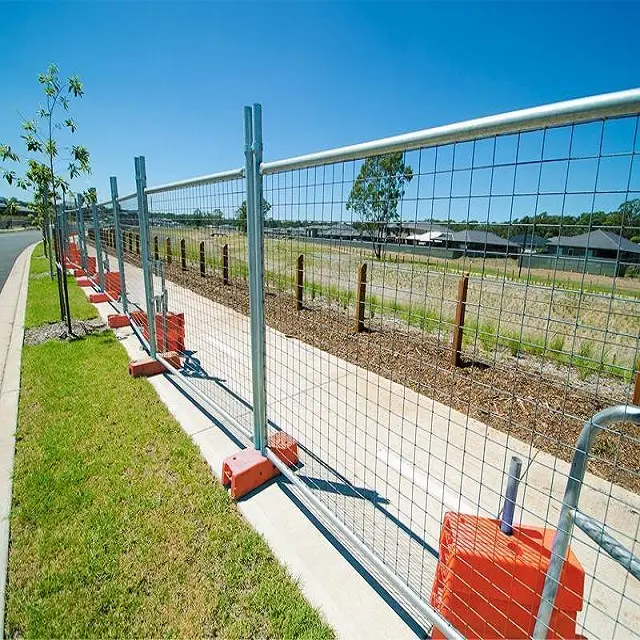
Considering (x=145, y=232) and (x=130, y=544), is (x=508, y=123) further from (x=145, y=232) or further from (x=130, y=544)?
(x=145, y=232)

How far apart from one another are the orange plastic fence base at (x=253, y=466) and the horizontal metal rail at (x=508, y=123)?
2.15m

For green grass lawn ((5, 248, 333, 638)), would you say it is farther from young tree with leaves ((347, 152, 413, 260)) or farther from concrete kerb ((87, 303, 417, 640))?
young tree with leaves ((347, 152, 413, 260))

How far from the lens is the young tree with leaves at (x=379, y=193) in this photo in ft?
6.15

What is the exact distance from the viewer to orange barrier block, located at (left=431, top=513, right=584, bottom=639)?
156cm

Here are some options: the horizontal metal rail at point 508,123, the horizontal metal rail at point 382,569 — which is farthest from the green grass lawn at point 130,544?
the horizontal metal rail at point 508,123

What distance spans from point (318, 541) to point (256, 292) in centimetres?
169

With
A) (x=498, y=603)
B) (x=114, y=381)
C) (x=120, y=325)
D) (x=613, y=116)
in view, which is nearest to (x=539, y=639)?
(x=498, y=603)

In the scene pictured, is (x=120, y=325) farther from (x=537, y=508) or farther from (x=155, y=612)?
(x=537, y=508)

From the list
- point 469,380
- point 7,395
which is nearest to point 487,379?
point 469,380

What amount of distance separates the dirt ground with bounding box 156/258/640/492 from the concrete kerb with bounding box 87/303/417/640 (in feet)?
3.85

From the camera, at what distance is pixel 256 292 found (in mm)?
2732

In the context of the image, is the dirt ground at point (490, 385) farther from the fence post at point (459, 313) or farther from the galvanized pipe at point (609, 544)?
the galvanized pipe at point (609, 544)

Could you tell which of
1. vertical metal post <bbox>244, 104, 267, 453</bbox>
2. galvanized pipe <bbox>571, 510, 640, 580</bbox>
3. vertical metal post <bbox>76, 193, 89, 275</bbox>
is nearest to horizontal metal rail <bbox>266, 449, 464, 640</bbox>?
vertical metal post <bbox>244, 104, 267, 453</bbox>

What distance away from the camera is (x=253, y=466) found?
112 inches
